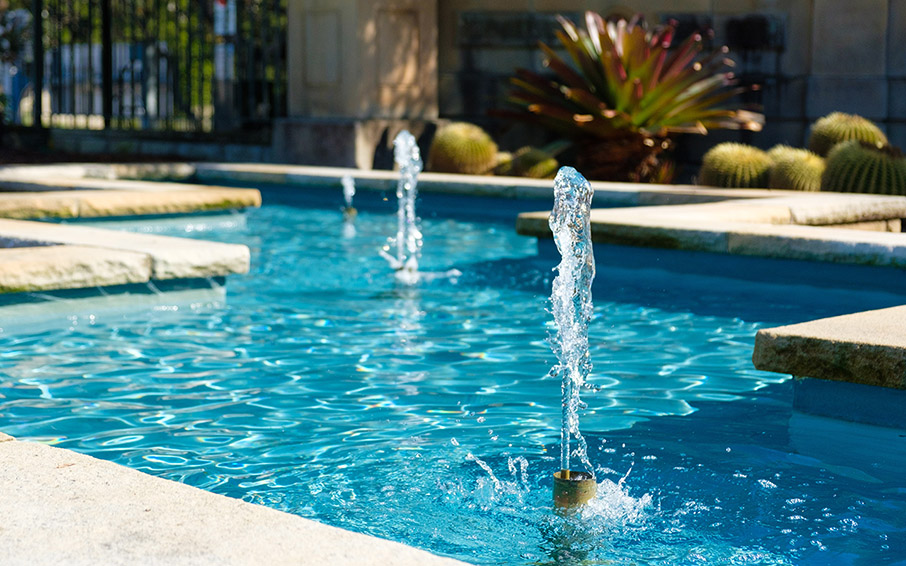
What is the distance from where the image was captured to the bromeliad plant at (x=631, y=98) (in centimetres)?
1128

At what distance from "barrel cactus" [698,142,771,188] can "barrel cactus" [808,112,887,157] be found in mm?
634

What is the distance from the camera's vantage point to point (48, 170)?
1100cm

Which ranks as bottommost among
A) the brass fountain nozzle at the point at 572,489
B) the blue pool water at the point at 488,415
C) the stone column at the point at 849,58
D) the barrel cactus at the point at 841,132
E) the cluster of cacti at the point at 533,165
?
the blue pool water at the point at 488,415

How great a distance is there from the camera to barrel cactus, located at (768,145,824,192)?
9664 mm

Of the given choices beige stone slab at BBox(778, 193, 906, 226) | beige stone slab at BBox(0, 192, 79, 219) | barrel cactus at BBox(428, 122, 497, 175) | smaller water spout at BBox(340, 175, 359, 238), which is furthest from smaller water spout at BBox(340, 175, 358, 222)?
beige stone slab at BBox(778, 193, 906, 226)

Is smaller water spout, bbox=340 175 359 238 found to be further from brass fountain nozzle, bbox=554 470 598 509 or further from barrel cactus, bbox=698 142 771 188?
brass fountain nozzle, bbox=554 470 598 509

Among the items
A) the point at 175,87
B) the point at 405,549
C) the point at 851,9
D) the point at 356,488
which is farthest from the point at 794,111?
the point at 405,549

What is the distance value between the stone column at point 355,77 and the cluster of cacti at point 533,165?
161 cm

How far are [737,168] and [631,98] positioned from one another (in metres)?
1.58

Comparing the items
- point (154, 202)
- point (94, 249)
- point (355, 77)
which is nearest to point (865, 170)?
point (154, 202)

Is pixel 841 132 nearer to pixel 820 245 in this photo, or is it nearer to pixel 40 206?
pixel 820 245

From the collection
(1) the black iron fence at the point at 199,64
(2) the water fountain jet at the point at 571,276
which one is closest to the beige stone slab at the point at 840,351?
(2) the water fountain jet at the point at 571,276

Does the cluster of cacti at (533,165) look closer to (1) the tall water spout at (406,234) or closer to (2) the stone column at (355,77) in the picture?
(1) the tall water spout at (406,234)

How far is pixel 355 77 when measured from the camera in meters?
12.7
